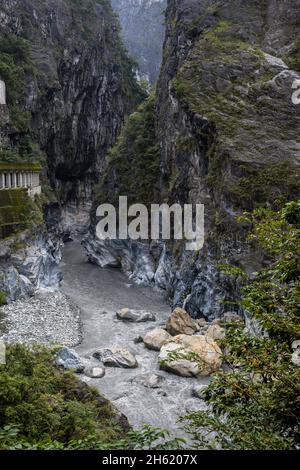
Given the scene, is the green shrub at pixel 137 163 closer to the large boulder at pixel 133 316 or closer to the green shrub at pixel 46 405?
the large boulder at pixel 133 316

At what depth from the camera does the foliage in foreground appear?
661cm

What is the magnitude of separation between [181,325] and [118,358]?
4987 millimetres

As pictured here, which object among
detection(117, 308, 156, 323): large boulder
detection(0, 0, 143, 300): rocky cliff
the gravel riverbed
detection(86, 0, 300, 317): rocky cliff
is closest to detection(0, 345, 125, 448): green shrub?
the gravel riverbed

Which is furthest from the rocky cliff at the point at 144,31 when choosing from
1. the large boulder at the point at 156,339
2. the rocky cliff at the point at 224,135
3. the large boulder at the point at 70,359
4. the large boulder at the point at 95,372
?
the large boulder at the point at 95,372

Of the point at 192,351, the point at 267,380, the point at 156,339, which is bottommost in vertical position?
the point at 156,339

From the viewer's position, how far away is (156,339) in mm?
24625

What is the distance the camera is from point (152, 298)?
35188 mm

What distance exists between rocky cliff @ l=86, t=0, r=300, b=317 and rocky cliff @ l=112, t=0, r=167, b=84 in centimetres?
7080

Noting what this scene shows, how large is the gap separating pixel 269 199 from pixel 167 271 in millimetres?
12098

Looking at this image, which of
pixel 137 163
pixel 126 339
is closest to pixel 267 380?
pixel 126 339

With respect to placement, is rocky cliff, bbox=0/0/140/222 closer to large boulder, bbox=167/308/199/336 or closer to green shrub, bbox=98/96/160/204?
green shrub, bbox=98/96/160/204

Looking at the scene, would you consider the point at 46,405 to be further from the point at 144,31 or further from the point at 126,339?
the point at 144,31

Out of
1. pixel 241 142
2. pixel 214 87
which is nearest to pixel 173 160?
pixel 214 87

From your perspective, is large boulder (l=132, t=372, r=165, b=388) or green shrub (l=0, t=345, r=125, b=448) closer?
green shrub (l=0, t=345, r=125, b=448)
